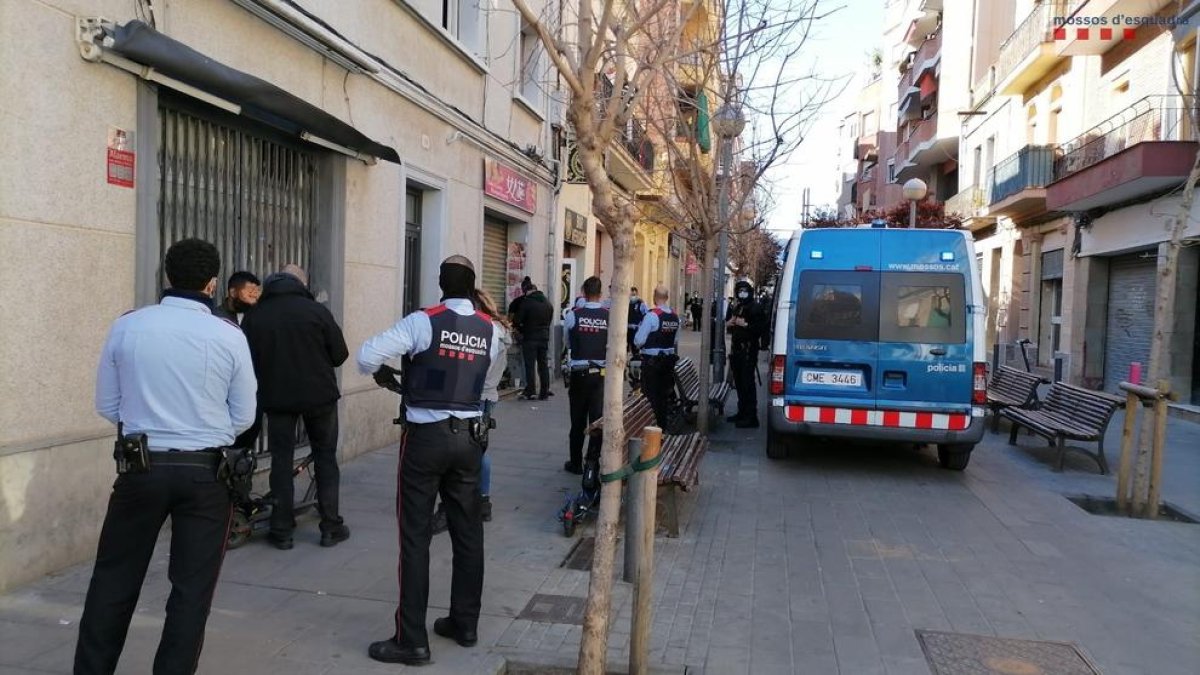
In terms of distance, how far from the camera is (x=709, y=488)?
7.76m

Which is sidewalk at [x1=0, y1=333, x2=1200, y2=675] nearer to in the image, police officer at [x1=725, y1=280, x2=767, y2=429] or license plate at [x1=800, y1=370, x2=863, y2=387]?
license plate at [x1=800, y1=370, x2=863, y2=387]

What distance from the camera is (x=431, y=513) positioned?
3.89m

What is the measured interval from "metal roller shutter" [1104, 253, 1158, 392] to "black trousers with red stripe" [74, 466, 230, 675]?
16.4 meters

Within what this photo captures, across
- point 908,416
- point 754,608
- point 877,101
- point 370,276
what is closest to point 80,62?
point 370,276

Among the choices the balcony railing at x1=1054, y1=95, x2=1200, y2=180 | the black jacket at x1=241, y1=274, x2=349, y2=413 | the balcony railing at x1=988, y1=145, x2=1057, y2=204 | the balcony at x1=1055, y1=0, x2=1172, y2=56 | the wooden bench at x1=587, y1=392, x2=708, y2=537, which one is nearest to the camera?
the black jacket at x1=241, y1=274, x2=349, y2=413

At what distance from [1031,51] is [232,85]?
19.9 m

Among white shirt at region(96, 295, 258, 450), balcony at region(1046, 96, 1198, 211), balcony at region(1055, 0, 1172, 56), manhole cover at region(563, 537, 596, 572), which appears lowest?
manhole cover at region(563, 537, 596, 572)

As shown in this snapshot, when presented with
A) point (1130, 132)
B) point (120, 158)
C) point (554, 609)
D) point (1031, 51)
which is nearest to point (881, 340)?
point (554, 609)

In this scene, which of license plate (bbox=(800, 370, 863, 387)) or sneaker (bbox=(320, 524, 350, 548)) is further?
license plate (bbox=(800, 370, 863, 387))

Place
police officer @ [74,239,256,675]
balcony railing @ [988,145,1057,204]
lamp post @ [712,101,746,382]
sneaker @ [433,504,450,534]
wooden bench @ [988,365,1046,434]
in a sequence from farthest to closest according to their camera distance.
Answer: balcony railing @ [988,145,1057,204]
wooden bench @ [988,365,1046,434]
lamp post @ [712,101,746,382]
sneaker @ [433,504,450,534]
police officer @ [74,239,256,675]

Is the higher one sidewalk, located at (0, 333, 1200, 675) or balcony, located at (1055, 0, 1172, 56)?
balcony, located at (1055, 0, 1172, 56)

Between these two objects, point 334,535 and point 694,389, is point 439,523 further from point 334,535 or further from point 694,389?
point 694,389

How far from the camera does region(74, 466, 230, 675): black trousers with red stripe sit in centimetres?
307

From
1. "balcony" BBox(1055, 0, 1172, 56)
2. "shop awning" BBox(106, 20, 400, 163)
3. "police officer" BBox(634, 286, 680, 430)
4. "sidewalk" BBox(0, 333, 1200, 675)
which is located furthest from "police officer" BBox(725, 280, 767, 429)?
"balcony" BBox(1055, 0, 1172, 56)
